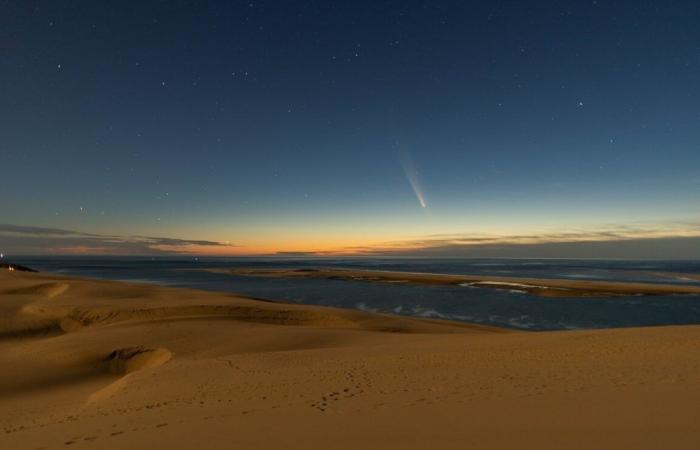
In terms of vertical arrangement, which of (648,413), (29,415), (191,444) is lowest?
(29,415)

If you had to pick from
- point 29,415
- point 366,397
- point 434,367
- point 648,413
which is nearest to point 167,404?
point 29,415

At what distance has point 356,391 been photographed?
9328 mm

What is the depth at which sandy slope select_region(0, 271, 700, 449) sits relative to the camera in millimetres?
6617

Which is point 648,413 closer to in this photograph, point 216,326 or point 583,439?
point 583,439

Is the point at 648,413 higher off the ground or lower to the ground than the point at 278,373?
higher

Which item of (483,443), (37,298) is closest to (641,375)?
(483,443)

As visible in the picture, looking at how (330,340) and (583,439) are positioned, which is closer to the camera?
(583,439)

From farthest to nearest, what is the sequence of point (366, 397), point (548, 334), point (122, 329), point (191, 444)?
1. point (122, 329)
2. point (548, 334)
3. point (366, 397)
4. point (191, 444)

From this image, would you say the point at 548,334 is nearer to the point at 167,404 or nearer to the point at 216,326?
the point at 167,404

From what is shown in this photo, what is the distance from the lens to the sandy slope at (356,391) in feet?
21.7

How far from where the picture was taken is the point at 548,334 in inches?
642

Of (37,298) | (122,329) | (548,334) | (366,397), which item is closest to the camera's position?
(366,397)

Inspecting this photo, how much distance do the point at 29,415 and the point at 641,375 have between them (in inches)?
564

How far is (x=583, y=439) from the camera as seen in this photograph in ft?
20.0
